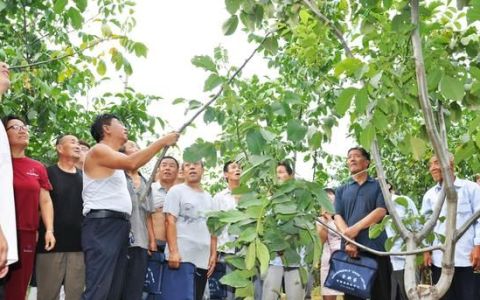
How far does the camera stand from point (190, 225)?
18.8ft

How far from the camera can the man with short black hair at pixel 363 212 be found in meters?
5.62

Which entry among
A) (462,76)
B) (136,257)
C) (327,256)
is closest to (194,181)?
(136,257)

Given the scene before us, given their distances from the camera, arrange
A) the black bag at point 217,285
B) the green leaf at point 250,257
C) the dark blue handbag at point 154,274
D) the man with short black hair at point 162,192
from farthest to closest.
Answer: the black bag at point 217,285 → the man with short black hair at point 162,192 → the dark blue handbag at point 154,274 → the green leaf at point 250,257

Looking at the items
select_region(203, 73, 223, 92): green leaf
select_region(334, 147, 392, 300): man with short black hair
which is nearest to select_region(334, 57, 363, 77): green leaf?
select_region(203, 73, 223, 92): green leaf

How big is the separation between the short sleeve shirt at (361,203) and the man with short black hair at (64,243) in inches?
93.6

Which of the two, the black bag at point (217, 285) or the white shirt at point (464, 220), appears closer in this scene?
the white shirt at point (464, 220)

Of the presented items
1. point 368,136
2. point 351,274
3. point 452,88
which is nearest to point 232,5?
point 368,136

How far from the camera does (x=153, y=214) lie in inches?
234

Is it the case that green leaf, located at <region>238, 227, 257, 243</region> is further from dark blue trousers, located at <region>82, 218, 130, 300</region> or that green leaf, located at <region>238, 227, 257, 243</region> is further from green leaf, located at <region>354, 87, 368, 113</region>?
dark blue trousers, located at <region>82, 218, 130, 300</region>

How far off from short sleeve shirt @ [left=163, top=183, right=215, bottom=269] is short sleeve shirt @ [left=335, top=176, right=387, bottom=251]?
129 cm

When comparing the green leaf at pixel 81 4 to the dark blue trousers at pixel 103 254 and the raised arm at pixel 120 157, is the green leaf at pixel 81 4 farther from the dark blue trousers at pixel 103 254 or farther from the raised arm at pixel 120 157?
the dark blue trousers at pixel 103 254

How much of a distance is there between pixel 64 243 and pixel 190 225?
46.6 inches

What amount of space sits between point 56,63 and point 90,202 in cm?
156

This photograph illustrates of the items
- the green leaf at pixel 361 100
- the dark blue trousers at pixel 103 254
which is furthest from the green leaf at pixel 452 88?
the dark blue trousers at pixel 103 254
